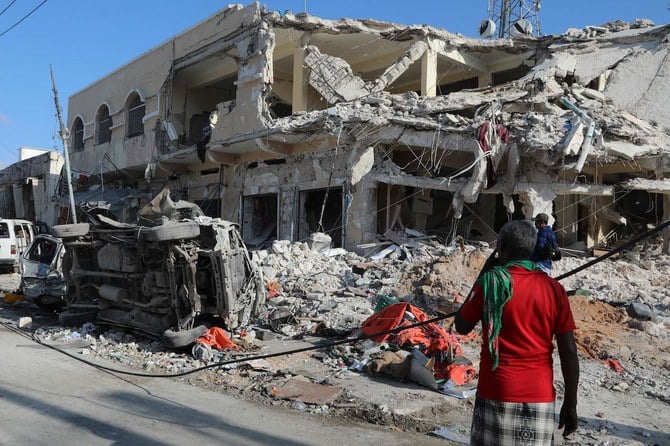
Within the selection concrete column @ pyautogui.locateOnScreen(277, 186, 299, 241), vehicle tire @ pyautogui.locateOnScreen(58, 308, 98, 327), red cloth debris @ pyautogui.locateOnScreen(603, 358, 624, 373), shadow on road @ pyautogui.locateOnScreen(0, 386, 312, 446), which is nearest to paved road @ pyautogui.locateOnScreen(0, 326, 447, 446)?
shadow on road @ pyautogui.locateOnScreen(0, 386, 312, 446)

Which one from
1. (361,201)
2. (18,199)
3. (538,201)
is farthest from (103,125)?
(538,201)

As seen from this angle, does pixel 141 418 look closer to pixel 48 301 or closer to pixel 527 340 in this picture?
pixel 527 340

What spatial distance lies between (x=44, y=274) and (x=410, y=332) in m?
8.24

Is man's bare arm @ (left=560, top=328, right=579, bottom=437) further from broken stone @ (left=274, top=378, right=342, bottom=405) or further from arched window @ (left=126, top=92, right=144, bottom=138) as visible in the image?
arched window @ (left=126, top=92, right=144, bottom=138)

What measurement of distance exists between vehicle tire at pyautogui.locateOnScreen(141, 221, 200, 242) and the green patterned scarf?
16.6 feet

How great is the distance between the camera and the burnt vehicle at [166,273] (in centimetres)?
690

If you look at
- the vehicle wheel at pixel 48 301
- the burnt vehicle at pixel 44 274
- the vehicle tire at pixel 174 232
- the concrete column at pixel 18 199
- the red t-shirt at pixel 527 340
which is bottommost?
the vehicle wheel at pixel 48 301

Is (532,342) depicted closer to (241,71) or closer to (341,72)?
(341,72)

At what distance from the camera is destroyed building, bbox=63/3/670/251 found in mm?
11266

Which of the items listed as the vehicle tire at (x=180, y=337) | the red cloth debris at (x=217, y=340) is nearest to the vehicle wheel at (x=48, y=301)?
the vehicle tire at (x=180, y=337)

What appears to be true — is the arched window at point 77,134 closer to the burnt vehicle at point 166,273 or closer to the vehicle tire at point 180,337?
the burnt vehicle at point 166,273

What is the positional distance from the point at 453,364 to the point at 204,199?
13.8 m

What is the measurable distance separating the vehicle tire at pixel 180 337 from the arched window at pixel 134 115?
52.0 ft

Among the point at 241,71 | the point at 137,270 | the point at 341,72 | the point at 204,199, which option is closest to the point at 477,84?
Answer: the point at 341,72
